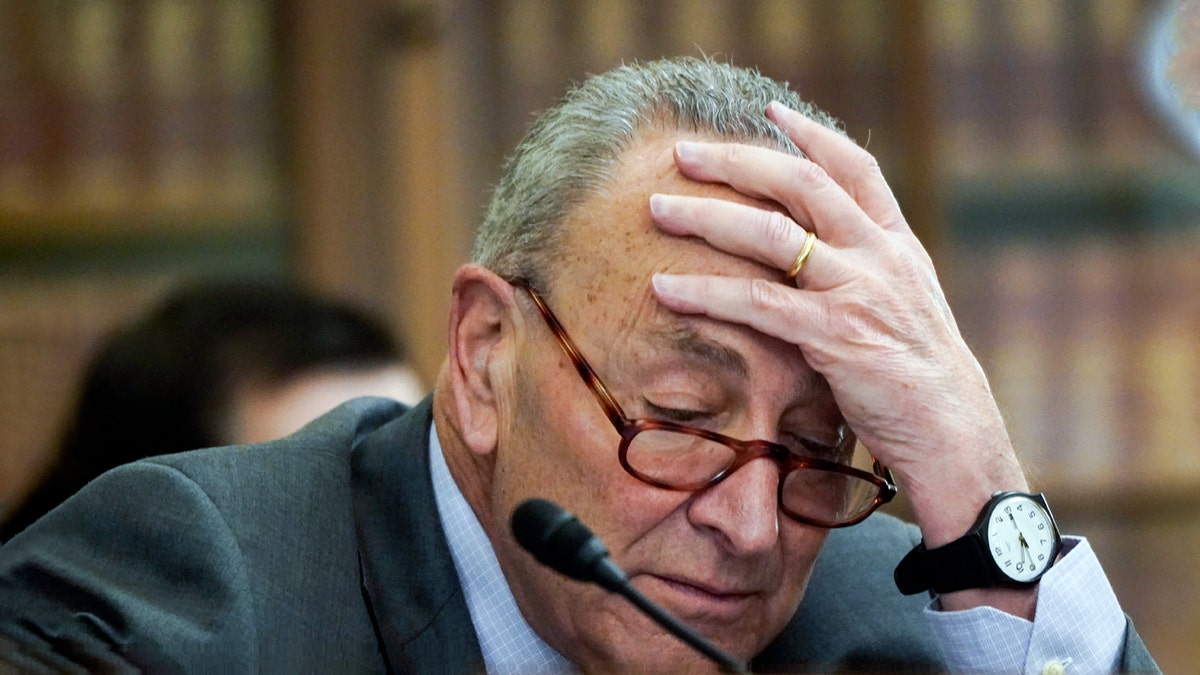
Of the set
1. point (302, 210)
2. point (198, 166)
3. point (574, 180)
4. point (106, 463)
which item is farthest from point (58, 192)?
point (574, 180)

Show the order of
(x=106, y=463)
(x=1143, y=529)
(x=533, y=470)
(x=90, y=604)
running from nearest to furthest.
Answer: (x=90, y=604) < (x=533, y=470) < (x=106, y=463) < (x=1143, y=529)

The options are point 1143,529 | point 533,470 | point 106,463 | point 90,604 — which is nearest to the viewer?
point 90,604

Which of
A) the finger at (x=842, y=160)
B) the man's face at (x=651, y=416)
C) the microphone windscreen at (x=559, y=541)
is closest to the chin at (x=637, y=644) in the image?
the man's face at (x=651, y=416)

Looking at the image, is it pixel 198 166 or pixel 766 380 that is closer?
pixel 766 380

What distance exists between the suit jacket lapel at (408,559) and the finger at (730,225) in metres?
0.39

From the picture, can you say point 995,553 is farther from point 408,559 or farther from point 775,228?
point 408,559

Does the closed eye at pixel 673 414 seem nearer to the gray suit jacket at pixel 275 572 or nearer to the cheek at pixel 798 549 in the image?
the cheek at pixel 798 549

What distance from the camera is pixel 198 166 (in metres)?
3.80

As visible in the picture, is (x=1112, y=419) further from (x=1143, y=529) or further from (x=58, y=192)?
(x=58, y=192)

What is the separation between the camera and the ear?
4.61 feet

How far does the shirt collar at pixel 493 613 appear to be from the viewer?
1.46 meters

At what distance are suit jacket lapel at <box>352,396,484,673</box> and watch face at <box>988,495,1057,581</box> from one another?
0.52 metres

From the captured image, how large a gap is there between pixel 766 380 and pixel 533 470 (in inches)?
9.0

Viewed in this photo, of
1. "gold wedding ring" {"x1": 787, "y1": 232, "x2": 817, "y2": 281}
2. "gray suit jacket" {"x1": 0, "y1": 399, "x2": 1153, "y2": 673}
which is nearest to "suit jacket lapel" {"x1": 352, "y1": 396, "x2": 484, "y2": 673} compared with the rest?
"gray suit jacket" {"x1": 0, "y1": 399, "x2": 1153, "y2": 673}
